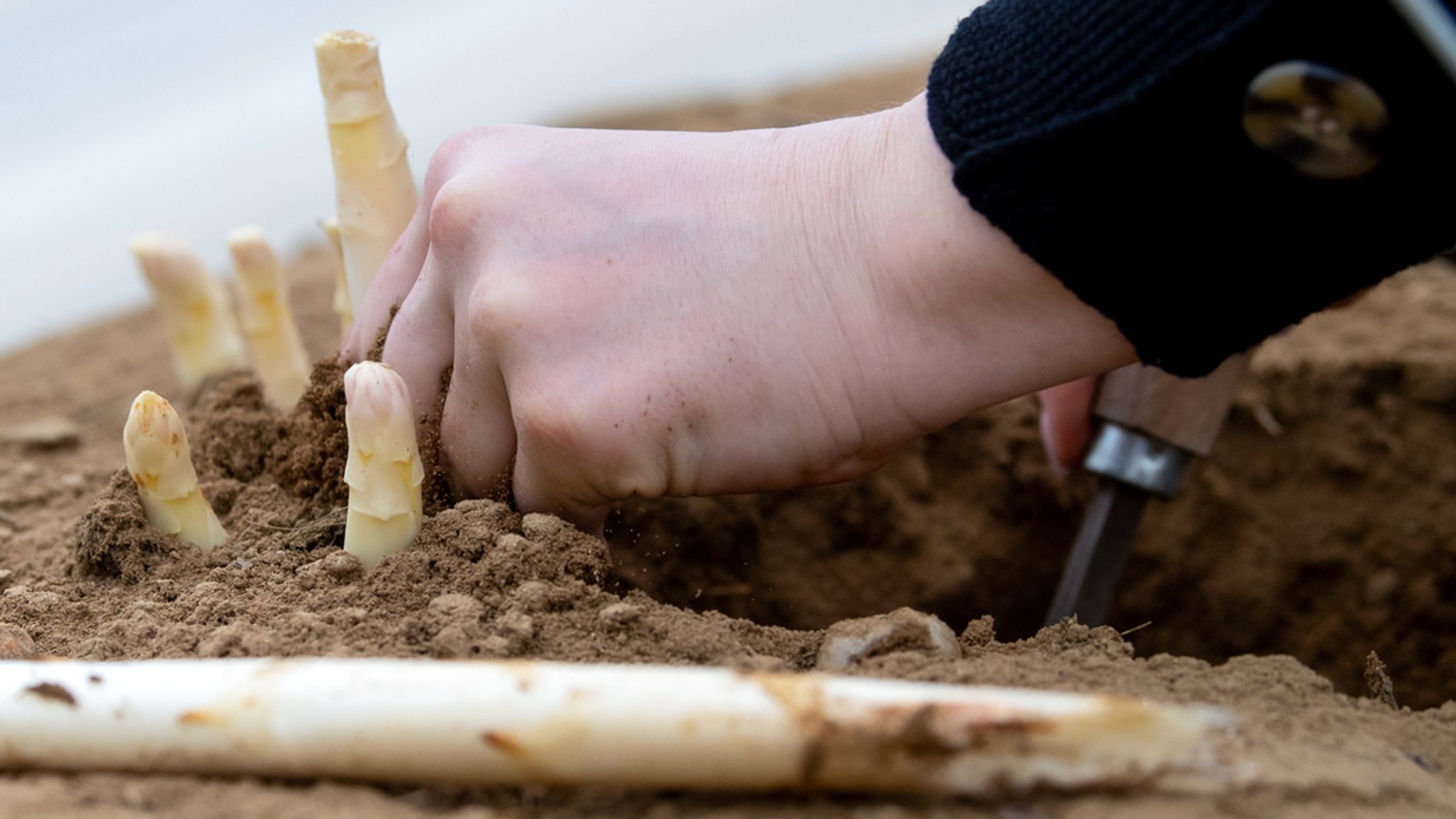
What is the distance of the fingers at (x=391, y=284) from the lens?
1.14 meters

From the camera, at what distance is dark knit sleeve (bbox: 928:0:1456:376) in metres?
0.73

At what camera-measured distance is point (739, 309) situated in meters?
0.95

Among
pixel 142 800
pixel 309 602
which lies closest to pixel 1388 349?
pixel 309 602

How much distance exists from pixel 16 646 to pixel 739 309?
0.61m

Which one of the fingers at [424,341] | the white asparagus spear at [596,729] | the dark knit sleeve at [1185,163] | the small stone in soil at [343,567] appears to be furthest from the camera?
the fingers at [424,341]

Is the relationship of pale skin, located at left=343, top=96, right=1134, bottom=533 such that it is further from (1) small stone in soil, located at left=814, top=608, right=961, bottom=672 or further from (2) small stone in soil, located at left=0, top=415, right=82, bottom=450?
(2) small stone in soil, located at left=0, top=415, right=82, bottom=450

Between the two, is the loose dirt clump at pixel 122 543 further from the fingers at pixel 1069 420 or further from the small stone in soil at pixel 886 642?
the fingers at pixel 1069 420

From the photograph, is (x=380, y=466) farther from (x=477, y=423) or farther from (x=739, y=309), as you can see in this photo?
(x=739, y=309)

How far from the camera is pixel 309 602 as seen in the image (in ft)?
3.01

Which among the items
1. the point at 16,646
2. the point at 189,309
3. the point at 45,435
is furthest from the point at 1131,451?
the point at 45,435

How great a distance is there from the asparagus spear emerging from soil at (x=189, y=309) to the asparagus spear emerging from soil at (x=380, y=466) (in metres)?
0.76

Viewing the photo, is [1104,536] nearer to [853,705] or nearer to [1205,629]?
[1205,629]

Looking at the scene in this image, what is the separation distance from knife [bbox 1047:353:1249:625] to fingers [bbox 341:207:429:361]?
0.80 meters

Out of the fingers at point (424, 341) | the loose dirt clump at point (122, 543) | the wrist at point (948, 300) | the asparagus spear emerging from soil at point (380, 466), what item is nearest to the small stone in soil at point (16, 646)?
the loose dirt clump at point (122, 543)
